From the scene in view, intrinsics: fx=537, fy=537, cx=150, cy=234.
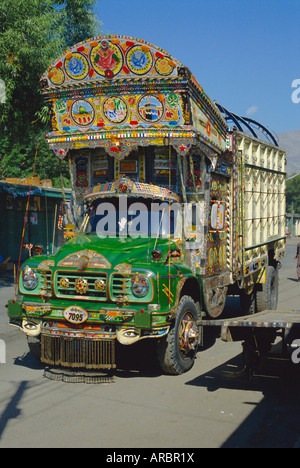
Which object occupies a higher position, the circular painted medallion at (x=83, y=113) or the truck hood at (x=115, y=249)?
the circular painted medallion at (x=83, y=113)

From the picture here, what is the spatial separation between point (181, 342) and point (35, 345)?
2.13m

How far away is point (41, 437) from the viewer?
509 centimetres

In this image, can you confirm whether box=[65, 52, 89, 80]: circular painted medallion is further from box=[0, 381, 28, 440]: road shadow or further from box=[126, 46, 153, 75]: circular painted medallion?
box=[0, 381, 28, 440]: road shadow

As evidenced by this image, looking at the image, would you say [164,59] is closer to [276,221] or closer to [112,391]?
[112,391]

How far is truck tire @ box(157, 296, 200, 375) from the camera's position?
23.1ft

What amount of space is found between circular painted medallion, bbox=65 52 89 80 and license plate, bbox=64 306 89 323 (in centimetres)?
351

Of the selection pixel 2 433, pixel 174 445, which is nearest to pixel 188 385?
pixel 174 445

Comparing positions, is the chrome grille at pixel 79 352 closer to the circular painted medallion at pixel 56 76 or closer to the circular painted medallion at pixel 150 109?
the circular painted medallion at pixel 150 109

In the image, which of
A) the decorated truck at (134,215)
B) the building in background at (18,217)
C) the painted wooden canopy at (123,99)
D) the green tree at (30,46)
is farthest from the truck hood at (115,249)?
the building in background at (18,217)

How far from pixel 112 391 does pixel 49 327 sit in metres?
1.21

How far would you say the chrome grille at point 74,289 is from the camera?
6.87 meters

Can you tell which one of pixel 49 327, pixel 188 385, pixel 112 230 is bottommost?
pixel 188 385

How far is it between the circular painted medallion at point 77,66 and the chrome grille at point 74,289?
3.04 metres

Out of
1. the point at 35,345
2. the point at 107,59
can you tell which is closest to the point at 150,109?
the point at 107,59
